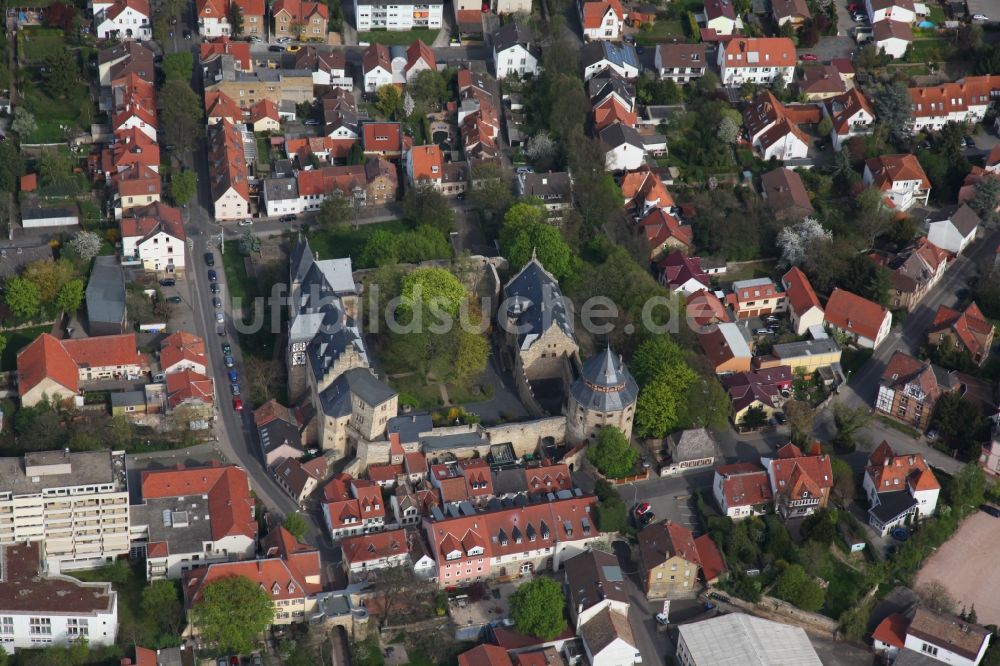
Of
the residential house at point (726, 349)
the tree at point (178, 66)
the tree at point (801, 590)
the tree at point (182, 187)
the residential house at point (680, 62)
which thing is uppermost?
the tree at point (178, 66)

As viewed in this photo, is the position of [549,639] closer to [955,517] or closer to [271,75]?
[955,517]

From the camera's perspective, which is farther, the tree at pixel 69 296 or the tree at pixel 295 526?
the tree at pixel 69 296

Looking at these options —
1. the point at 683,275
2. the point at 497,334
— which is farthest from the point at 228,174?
the point at 683,275

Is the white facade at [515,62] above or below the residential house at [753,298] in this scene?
above

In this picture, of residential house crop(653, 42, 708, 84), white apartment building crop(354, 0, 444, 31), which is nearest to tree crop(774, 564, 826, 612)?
residential house crop(653, 42, 708, 84)

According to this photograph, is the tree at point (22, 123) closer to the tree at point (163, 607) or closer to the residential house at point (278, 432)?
the residential house at point (278, 432)

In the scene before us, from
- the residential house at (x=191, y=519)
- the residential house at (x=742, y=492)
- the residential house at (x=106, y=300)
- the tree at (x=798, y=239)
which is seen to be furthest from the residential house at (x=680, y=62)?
the residential house at (x=191, y=519)

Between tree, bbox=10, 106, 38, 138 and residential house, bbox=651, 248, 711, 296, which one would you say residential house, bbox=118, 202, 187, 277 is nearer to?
tree, bbox=10, 106, 38, 138
